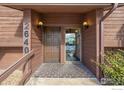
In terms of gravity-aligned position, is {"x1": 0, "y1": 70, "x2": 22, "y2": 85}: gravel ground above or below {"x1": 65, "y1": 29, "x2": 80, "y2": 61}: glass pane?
below

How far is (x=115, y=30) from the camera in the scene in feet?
28.2

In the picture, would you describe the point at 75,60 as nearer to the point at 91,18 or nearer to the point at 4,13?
the point at 91,18

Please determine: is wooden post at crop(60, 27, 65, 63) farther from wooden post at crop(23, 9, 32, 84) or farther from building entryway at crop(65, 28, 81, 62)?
wooden post at crop(23, 9, 32, 84)

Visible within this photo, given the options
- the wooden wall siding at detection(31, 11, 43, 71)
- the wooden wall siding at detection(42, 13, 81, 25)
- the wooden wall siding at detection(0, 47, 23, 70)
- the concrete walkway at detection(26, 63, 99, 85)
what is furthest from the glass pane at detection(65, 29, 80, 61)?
the concrete walkway at detection(26, 63, 99, 85)

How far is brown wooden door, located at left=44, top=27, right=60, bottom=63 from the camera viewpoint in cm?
1023

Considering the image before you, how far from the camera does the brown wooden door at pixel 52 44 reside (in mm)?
10227

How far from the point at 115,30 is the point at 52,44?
3.14m

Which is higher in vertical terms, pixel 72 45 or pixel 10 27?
pixel 10 27

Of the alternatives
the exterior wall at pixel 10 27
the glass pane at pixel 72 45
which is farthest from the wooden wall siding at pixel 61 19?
the exterior wall at pixel 10 27

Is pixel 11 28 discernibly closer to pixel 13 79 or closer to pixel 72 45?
pixel 13 79

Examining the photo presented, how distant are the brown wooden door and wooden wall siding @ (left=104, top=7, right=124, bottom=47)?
258cm

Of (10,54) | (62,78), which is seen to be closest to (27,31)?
(62,78)

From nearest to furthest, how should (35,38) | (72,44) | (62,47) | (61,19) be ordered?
(35,38) < (61,19) < (62,47) < (72,44)
